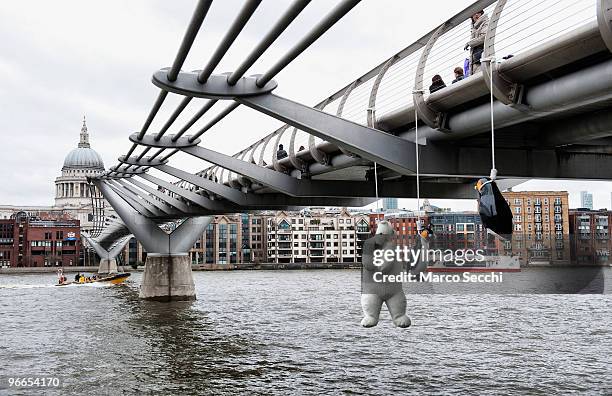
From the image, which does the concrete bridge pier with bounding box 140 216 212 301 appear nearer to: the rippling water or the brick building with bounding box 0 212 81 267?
the rippling water

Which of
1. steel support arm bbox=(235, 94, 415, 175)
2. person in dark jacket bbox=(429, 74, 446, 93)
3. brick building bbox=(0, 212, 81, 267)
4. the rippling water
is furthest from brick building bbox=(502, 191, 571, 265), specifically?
person in dark jacket bbox=(429, 74, 446, 93)

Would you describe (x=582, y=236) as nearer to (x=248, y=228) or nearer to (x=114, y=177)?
(x=248, y=228)

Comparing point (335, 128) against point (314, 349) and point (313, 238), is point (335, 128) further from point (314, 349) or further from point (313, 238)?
point (313, 238)

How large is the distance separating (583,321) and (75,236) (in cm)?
10717

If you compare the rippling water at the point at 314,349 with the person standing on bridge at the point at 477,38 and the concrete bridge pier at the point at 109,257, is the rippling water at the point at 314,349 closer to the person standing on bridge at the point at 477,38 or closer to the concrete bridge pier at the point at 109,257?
the person standing on bridge at the point at 477,38

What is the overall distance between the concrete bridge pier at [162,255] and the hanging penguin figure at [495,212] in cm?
3706

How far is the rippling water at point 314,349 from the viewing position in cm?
1739

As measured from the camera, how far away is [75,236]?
124562 mm

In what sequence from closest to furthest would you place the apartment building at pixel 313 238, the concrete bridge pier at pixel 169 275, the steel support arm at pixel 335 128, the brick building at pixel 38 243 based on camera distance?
the steel support arm at pixel 335 128, the concrete bridge pier at pixel 169 275, the brick building at pixel 38 243, the apartment building at pixel 313 238

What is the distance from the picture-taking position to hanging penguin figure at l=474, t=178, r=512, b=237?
7.86 meters

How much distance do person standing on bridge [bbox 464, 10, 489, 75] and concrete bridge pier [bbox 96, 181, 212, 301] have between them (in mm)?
34270

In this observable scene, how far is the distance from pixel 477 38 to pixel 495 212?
13.1ft

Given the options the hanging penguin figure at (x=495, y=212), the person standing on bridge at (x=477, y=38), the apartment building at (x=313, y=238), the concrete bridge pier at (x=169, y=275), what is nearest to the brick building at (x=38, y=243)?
the apartment building at (x=313, y=238)

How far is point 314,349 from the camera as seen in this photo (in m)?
22.5
